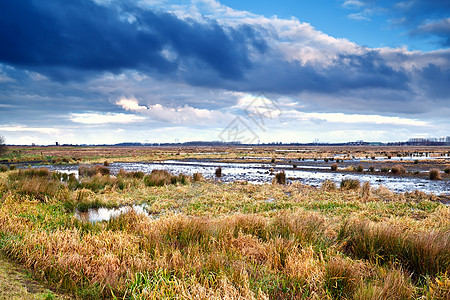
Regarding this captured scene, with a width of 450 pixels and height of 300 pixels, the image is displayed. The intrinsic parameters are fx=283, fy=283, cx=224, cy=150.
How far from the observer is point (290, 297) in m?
4.95

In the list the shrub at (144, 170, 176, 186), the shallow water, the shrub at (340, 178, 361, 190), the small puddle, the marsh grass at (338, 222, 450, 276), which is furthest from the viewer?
the shallow water

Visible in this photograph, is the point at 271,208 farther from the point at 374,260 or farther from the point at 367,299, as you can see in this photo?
the point at 367,299

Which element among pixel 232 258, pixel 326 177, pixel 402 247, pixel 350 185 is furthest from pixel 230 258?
pixel 326 177

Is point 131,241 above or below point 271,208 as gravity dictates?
above

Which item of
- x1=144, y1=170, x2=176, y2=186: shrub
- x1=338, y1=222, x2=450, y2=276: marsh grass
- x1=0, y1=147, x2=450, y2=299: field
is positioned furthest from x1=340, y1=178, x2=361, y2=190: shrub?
x1=338, y1=222, x2=450, y2=276: marsh grass

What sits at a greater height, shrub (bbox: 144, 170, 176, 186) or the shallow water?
shrub (bbox: 144, 170, 176, 186)

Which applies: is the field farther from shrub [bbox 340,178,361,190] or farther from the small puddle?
shrub [bbox 340,178,361,190]

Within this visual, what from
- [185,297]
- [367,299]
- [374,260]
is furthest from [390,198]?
[185,297]

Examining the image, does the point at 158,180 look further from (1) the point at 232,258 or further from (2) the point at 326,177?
(2) the point at 326,177

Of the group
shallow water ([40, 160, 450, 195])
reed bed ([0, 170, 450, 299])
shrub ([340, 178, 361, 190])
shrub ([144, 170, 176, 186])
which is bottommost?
shallow water ([40, 160, 450, 195])

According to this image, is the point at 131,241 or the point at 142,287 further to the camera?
the point at 131,241

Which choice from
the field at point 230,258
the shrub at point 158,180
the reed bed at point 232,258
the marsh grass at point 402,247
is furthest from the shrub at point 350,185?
the marsh grass at point 402,247

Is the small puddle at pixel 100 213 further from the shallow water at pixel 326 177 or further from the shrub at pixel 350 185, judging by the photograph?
the shallow water at pixel 326 177

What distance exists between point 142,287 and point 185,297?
1139mm
